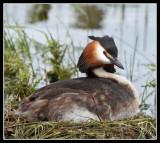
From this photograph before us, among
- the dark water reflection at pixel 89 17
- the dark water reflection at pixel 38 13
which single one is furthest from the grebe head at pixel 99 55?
the dark water reflection at pixel 38 13

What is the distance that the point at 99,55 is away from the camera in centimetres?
799

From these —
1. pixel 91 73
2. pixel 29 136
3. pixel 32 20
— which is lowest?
pixel 29 136

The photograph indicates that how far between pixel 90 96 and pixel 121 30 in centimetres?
422

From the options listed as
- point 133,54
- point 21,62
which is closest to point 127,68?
point 133,54

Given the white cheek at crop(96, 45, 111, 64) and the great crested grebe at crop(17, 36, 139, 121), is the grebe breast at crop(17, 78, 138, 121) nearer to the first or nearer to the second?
the great crested grebe at crop(17, 36, 139, 121)

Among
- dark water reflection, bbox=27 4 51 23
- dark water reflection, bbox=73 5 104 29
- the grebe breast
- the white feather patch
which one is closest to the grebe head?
the grebe breast

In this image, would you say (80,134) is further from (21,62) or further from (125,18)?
(125,18)

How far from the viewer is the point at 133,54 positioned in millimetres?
10164

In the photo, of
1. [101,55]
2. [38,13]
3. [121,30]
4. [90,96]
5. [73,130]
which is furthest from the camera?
[38,13]

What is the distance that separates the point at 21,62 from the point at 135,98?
6.57 ft

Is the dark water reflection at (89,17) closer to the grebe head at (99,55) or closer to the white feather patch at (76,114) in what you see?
Result: the grebe head at (99,55)

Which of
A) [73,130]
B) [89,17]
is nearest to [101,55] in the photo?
[73,130]

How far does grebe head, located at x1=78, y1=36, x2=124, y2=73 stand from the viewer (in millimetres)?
7934

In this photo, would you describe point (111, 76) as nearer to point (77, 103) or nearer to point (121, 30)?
point (77, 103)
